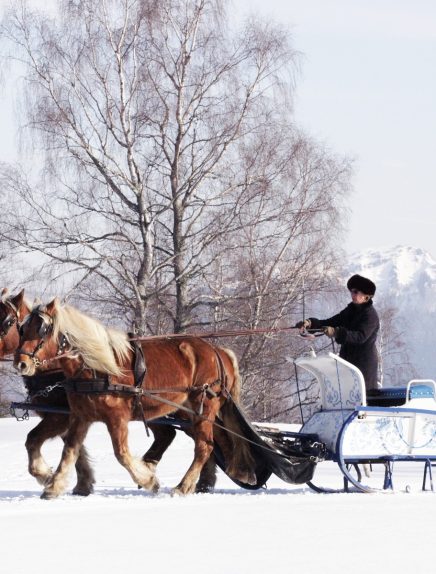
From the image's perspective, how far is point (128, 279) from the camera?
2289 centimetres

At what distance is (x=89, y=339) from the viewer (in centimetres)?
978

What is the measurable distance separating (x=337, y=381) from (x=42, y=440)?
8.16 feet

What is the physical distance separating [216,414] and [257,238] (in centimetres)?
1331

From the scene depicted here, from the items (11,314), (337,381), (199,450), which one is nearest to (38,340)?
Result: (11,314)

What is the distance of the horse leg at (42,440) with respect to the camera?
10156 mm

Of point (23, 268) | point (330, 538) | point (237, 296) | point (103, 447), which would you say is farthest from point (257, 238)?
point (330, 538)

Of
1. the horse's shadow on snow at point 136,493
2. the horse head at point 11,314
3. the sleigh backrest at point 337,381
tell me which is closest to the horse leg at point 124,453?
the horse's shadow on snow at point 136,493

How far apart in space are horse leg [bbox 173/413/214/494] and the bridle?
1431 mm

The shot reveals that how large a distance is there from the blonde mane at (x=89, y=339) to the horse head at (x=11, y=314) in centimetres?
78

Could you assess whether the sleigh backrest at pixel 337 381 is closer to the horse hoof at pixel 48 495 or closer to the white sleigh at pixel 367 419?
the white sleigh at pixel 367 419

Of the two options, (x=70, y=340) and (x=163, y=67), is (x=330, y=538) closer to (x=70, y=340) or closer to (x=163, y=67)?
(x=70, y=340)

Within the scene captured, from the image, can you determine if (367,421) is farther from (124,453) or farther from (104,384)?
(104,384)

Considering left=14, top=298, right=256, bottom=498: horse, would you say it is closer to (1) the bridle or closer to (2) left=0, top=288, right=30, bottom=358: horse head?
(1) the bridle

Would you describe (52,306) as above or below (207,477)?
above
